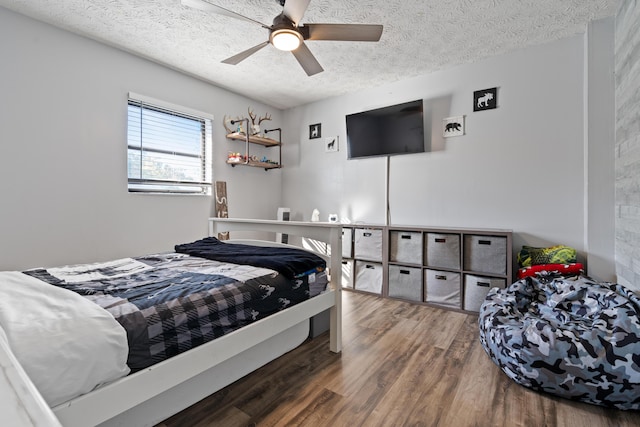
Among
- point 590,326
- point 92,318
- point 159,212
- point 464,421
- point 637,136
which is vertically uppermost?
point 637,136

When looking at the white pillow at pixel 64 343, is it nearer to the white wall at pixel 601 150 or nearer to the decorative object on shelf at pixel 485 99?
the white wall at pixel 601 150

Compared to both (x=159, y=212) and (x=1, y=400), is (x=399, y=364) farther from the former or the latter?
(x=159, y=212)

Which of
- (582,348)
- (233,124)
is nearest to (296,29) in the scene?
(233,124)

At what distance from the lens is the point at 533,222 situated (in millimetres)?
2904

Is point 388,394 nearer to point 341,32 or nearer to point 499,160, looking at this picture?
point 341,32

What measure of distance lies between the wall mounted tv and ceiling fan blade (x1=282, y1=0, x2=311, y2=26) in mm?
1895

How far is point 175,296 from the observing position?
133cm

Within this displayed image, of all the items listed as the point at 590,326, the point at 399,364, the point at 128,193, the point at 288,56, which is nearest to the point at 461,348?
the point at 399,364

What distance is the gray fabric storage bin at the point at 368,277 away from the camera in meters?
3.46

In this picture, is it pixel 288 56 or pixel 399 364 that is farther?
pixel 288 56

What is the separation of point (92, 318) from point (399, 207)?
10.6ft

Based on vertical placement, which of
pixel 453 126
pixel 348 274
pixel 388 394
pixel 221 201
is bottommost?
pixel 388 394

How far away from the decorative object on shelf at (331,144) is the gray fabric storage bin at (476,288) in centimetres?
237

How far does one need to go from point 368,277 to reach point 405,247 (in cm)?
59
